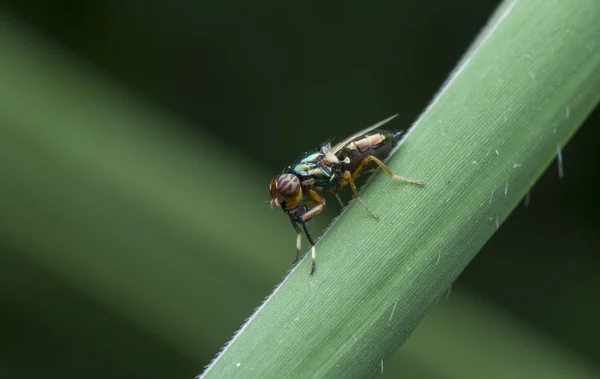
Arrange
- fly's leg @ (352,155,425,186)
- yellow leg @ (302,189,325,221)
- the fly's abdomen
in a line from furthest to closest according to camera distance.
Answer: yellow leg @ (302,189,325,221) → the fly's abdomen → fly's leg @ (352,155,425,186)

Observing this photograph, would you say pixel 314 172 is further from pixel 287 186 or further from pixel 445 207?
pixel 445 207

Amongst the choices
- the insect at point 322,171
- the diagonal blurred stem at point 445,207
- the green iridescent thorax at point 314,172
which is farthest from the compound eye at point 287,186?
the diagonal blurred stem at point 445,207

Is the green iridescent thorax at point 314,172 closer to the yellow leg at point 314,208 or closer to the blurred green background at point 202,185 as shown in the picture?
the yellow leg at point 314,208

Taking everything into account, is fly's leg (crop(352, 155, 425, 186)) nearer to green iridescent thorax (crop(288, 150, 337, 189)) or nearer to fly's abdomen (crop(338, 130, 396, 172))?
fly's abdomen (crop(338, 130, 396, 172))

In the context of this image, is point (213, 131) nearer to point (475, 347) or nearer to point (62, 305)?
point (62, 305)

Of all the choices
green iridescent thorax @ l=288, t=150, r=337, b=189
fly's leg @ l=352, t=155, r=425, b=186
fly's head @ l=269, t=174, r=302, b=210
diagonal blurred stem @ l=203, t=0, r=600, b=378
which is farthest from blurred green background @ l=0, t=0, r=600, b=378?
diagonal blurred stem @ l=203, t=0, r=600, b=378

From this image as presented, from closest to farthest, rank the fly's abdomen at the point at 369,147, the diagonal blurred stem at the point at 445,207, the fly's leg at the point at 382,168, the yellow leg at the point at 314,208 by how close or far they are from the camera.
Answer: the diagonal blurred stem at the point at 445,207, the fly's leg at the point at 382,168, the fly's abdomen at the point at 369,147, the yellow leg at the point at 314,208

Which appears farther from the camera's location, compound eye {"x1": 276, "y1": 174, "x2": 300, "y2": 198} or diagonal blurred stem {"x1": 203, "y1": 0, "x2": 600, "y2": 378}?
compound eye {"x1": 276, "y1": 174, "x2": 300, "y2": 198}
